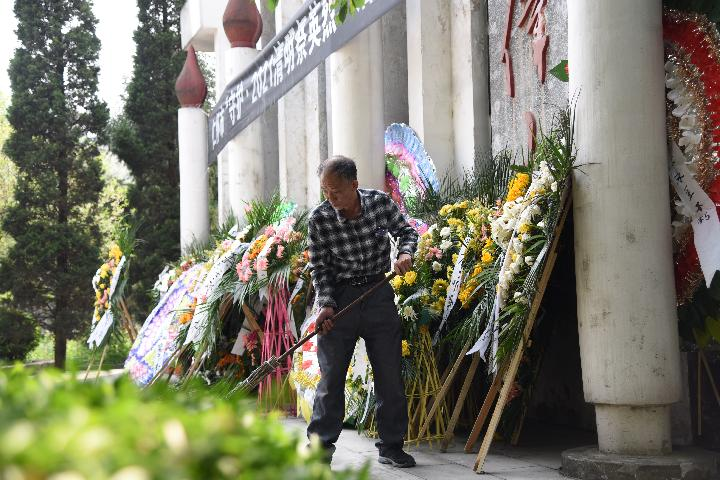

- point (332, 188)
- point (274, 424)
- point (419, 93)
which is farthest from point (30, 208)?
point (274, 424)

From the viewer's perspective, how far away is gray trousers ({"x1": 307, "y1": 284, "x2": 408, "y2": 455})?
197 inches

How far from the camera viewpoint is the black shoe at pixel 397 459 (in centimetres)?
491

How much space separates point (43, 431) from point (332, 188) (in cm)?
388

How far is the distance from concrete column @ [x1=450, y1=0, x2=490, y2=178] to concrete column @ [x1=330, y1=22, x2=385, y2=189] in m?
0.88

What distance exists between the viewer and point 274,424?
1.38m

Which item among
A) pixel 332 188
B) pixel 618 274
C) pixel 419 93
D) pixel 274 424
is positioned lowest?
pixel 274 424

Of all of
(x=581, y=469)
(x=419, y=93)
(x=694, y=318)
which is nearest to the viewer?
(x=581, y=469)

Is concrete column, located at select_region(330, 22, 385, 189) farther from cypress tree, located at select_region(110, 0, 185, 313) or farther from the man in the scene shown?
cypress tree, located at select_region(110, 0, 185, 313)

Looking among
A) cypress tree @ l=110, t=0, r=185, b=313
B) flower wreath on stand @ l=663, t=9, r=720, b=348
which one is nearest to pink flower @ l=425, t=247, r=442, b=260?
flower wreath on stand @ l=663, t=9, r=720, b=348

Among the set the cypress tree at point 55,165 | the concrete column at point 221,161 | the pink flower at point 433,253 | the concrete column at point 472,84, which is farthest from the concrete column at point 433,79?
the cypress tree at point 55,165

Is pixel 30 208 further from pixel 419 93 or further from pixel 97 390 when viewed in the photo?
pixel 97 390

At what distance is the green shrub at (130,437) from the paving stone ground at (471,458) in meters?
2.98

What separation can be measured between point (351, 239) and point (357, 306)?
0.37 metres

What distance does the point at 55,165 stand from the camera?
1934 centimetres
